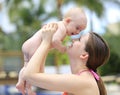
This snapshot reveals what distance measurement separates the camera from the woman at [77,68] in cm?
231

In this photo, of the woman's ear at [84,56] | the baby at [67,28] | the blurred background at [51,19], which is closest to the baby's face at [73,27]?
the baby at [67,28]

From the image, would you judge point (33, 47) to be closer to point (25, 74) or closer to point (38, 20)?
point (25, 74)

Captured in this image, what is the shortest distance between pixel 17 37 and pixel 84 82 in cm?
2853

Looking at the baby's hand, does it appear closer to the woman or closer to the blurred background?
the woman

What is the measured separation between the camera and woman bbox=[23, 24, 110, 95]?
2.31 meters

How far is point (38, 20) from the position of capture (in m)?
34.2

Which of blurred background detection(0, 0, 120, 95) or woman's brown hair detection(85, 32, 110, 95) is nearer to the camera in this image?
woman's brown hair detection(85, 32, 110, 95)

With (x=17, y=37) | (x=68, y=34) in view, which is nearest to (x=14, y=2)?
(x=17, y=37)

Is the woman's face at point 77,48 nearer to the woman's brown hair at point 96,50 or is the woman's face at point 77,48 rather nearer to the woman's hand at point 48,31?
the woman's brown hair at point 96,50

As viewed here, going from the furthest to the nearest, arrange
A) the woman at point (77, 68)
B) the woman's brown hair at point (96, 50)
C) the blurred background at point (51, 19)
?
the blurred background at point (51, 19) → the woman's brown hair at point (96, 50) → the woman at point (77, 68)

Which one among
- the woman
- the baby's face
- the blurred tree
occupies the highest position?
the baby's face

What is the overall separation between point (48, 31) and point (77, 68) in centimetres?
28

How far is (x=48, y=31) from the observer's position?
2400mm

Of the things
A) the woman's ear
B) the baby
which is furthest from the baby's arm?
the woman's ear
